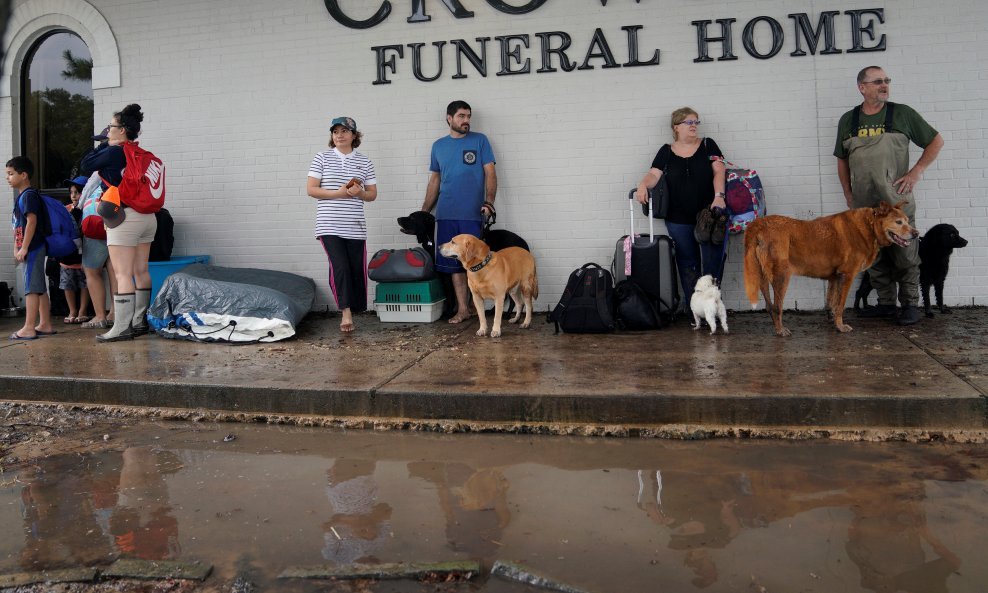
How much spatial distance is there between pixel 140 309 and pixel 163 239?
1.28 metres

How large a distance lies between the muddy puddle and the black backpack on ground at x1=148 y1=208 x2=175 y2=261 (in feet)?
14.5

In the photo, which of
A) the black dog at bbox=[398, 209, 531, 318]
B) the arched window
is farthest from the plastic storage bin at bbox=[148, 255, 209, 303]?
the arched window

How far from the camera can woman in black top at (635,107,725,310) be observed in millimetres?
7172

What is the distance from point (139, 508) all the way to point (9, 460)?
1.27 meters

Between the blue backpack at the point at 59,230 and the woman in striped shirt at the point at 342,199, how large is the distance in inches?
100

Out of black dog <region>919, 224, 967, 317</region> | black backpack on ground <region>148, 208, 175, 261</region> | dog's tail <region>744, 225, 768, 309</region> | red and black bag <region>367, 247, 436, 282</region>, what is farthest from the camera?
black backpack on ground <region>148, 208, 175, 261</region>

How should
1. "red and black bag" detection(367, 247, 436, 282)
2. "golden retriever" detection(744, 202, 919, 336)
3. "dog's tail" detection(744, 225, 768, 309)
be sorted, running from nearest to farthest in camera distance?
"golden retriever" detection(744, 202, 919, 336), "dog's tail" detection(744, 225, 768, 309), "red and black bag" detection(367, 247, 436, 282)

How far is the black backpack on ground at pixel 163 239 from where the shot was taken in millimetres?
8461

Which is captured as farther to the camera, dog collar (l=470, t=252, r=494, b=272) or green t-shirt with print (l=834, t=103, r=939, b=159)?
dog collar (l=470, t=252, r=494, b=272)

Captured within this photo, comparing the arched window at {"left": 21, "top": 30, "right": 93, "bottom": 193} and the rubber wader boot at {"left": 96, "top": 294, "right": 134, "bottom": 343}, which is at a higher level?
the arched window at {"left": 21, "top": 30, "right": 93, "bottom": 193}

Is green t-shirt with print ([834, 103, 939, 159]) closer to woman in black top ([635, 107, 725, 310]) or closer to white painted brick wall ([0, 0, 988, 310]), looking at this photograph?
white painted brick wall ([0, 0, 988, 310])

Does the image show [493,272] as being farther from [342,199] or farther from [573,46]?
[573,46]

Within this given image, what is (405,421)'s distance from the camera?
4.78 m

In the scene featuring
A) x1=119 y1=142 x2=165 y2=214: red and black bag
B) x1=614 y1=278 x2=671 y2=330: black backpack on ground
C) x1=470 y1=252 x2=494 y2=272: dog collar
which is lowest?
x1=614 y1=278 x2=671 y2=330: black backpack on ground
